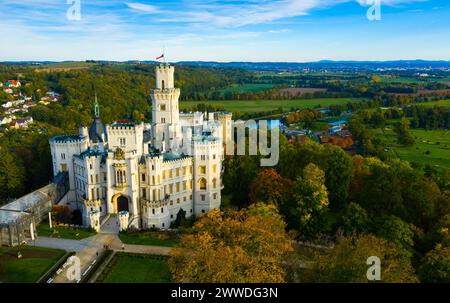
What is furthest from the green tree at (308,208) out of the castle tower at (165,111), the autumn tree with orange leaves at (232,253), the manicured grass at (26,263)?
the manicured grass at (26,263)

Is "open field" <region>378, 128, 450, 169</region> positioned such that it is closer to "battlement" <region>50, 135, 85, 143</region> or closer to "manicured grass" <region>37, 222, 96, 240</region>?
"battlement" <region>50, 135, 85, 143</region>

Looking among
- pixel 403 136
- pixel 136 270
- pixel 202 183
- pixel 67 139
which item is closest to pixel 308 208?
pixel 202 183

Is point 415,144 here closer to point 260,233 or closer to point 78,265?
point 260,233

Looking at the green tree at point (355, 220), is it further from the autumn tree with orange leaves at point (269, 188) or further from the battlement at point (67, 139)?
the battlement at point (67, 139)

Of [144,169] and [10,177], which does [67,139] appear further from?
[144,169]

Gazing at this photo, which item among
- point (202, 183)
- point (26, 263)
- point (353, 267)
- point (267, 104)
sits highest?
point (267, 104)
